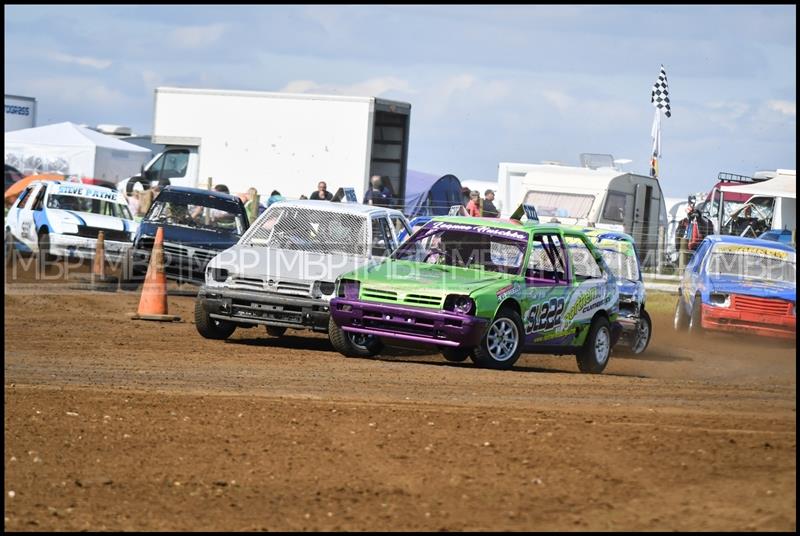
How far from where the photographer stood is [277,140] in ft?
97.1

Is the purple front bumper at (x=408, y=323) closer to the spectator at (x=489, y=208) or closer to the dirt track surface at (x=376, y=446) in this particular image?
the dirt track surface at (x=376, y=446)

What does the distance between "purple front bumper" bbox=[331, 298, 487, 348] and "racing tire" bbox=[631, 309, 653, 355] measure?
15.0 ft

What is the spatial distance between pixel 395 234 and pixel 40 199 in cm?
1023

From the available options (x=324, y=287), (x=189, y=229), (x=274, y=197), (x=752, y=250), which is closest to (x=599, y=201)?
(x=274, y=197)

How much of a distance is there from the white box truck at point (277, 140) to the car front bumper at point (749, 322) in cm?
1153

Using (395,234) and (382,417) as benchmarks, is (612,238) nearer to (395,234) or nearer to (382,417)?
(395,234)

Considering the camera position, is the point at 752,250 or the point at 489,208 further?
the point at 489,208

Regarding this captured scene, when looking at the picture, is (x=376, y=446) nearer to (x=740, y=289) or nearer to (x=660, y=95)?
(x=740, y=289)

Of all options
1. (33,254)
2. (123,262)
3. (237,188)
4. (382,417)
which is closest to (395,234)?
(382,417)

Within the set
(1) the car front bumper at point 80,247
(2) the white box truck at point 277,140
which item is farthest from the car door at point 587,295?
→ (2) the white box truck at point 277,140

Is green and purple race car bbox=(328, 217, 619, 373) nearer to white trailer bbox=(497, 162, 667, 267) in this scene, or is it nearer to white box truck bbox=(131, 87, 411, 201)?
white trailer bbox=(497, 162, 667, 267)

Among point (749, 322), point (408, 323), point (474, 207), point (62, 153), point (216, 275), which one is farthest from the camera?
point (62, 153)

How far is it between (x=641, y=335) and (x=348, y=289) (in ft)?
16.4

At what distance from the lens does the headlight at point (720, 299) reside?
18.6 metres
